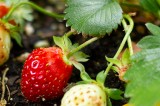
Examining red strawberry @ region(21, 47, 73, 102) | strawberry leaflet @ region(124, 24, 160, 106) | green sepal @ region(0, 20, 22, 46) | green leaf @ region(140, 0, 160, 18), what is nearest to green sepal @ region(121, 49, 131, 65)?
strawberry leaflet @ region(124, 24, 160, 106)

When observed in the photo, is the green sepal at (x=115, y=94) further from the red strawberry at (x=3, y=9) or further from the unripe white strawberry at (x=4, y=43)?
the red strawberry at (x=3, y=9)

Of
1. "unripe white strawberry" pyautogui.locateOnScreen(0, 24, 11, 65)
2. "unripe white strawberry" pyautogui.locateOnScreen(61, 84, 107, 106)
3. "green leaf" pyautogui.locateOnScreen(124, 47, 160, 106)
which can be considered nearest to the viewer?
"green leaf" pyautogui.locateOnScreen(124, 47, 160, 106)

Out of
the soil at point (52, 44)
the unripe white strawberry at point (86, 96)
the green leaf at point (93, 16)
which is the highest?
the green leaf at point (93, 16)

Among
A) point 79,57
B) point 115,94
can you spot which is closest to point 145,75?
point 115,94

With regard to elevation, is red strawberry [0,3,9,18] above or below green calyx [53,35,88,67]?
above

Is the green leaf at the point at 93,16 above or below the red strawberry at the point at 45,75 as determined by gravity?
above

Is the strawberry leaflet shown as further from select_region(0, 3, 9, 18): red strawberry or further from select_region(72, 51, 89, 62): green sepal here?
select_region(0, 3, 9, 18): red strawberry

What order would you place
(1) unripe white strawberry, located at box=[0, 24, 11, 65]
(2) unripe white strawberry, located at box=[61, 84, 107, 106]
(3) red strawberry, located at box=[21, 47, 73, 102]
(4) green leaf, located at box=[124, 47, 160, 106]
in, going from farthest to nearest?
(1) unripe white strawberry, located at box=[0, 24, 11, 65]
(3) red strawberry, located at box=[21, 47, 73, 102]
(2) unripe white strawberry, located at box=[61, 84, 107, 106]
(4) green leaf, located at box=[124, 47, 160, 106]

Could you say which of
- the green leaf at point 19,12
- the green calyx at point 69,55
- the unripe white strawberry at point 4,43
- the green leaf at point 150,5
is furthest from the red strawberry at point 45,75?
the green leaf at point 150,5
